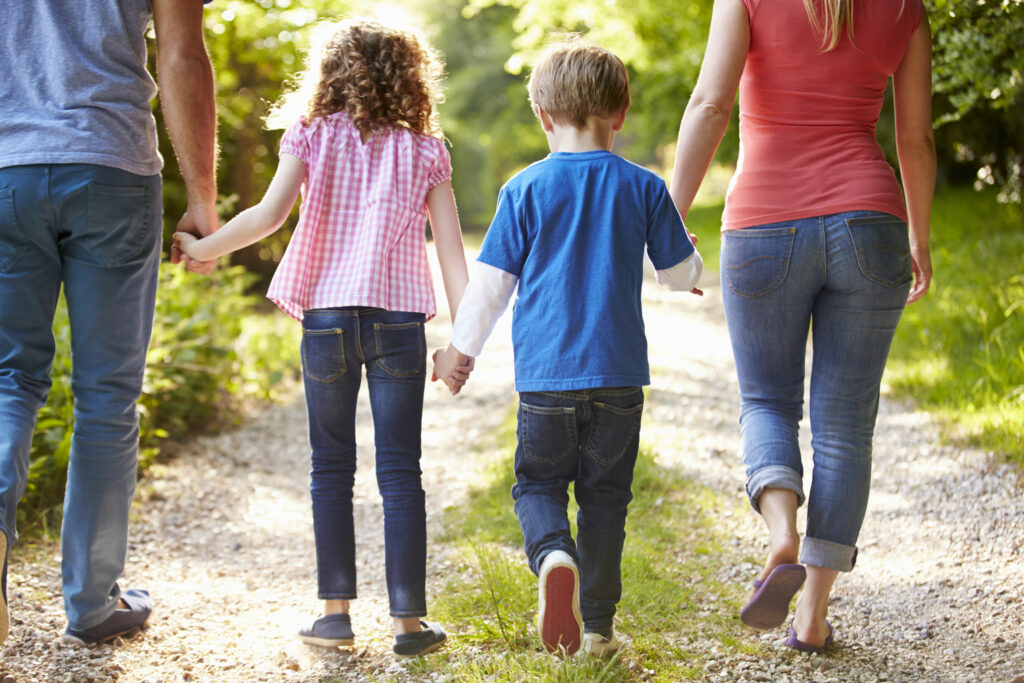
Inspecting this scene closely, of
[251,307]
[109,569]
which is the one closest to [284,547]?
[109,569]

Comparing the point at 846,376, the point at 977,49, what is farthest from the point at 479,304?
the point at 977,49

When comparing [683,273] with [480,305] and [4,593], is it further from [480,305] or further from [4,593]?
[4,593]

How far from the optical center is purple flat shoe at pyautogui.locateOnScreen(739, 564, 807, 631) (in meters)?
2.49

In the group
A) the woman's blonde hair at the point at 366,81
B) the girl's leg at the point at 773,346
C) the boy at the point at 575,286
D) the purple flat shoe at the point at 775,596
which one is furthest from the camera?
the woman's blonde hair at the point at 366,81

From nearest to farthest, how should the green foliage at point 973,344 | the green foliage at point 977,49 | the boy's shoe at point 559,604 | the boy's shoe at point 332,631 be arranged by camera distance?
the boy's shoe at point 559,604, the boy's shoe at point 332,631, the green foliage at point 977,49, the green foliage at point 973,344

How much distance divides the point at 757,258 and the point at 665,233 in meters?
0.34

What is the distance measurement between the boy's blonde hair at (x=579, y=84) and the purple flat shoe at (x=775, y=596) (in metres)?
1.23

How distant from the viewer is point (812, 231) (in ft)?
8.50

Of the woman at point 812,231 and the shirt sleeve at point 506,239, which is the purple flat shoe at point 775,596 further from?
the shirt sleeve at point 506,239

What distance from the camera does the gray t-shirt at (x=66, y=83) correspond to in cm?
256

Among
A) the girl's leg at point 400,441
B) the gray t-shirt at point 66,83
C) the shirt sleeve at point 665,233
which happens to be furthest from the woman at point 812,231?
the gray t-shirt at point 66,83

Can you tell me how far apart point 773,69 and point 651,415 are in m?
3.24

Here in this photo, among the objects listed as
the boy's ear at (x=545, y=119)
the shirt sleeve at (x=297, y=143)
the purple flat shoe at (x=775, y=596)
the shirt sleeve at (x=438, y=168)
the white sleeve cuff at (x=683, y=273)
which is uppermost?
the boy's ear at (x=545, y=119)

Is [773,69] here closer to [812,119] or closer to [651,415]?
[812,119]
